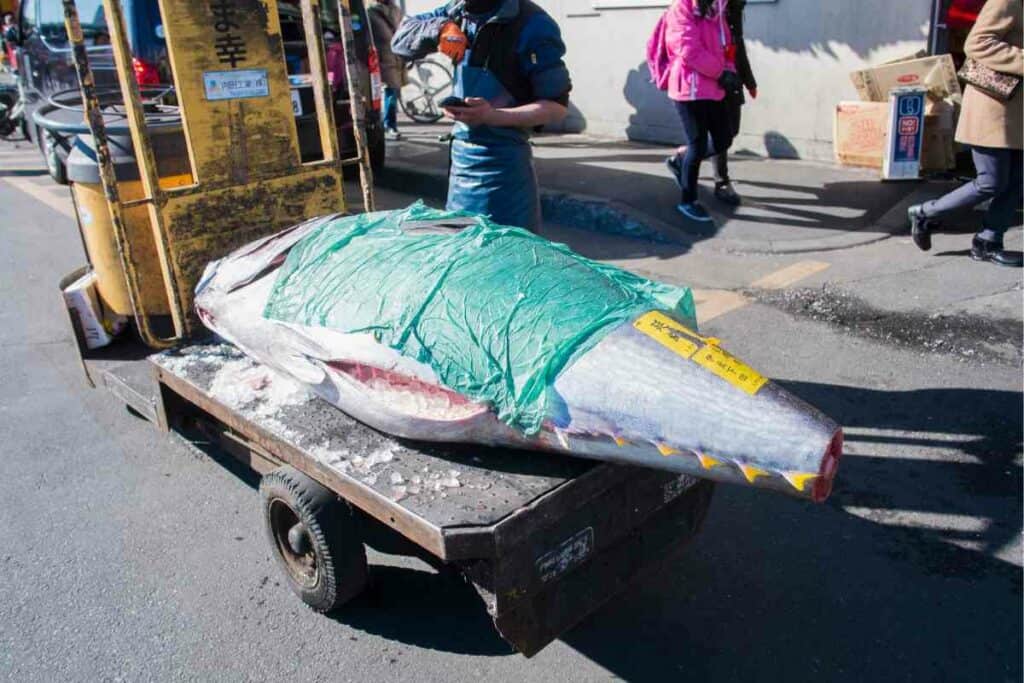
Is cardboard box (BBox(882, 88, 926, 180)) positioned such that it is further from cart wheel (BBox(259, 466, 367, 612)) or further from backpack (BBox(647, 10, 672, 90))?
cart wheel (BBox(259, 466, 367, 612))

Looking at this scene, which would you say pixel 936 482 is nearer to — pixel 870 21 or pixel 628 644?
pixel 628 644

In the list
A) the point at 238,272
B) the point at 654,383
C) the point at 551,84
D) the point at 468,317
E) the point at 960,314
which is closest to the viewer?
the point at 654,383

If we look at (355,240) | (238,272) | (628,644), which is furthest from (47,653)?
(628,644)

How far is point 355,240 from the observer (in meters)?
2.85

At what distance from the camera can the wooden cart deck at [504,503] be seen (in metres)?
2.12

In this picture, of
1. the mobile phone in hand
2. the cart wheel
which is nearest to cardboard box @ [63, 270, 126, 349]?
the cart wheel

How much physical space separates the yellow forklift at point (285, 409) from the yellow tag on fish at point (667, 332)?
38cm

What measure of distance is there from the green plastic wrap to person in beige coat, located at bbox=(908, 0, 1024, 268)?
3.35 m

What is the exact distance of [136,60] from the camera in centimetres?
685

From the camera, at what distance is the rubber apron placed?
342cm

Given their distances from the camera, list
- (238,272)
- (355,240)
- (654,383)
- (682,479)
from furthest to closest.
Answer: (238,272)
(355,240)
(682,479)
(654,383)

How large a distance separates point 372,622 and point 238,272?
1.33m

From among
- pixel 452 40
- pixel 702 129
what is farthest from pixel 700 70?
pixel 452 40

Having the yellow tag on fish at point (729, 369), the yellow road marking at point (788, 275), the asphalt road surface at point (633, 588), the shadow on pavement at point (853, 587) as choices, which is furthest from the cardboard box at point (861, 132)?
the yellow tag on fish at point (729, 369)
